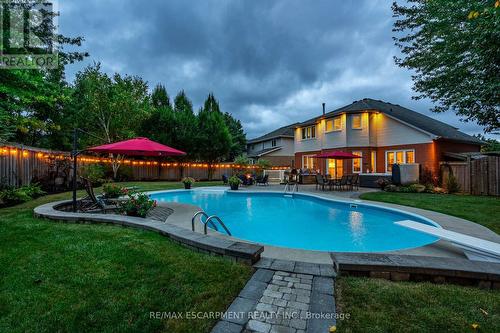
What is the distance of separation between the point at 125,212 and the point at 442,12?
534 inches

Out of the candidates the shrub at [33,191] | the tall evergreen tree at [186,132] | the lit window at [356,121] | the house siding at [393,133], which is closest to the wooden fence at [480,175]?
the house siding at [393,133]

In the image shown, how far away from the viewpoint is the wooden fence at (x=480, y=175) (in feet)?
35.5

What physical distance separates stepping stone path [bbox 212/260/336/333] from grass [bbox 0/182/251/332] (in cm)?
16

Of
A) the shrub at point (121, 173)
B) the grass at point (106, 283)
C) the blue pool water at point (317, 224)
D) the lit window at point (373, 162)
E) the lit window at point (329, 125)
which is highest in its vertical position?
the lit window at point (329, 125)

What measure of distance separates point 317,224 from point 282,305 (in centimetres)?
600

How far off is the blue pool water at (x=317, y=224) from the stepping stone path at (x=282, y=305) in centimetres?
311

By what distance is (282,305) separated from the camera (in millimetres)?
2324

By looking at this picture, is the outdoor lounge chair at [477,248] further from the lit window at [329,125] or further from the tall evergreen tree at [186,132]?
the tall evergreen tree at [186,132]

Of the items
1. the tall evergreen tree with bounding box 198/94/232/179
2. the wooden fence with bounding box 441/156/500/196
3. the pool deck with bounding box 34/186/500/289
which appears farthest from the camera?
the tall evergreen tree with bounding box 198/94/232/179

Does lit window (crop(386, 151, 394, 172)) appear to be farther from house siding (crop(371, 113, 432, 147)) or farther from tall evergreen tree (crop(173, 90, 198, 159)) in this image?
tall evergreen tree (crop(173, 90, 198, 159))

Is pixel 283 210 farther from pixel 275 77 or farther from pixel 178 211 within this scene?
pixel 275 77

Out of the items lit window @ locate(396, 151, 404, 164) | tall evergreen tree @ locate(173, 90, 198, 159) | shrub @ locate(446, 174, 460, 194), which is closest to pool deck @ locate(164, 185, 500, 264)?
shrub @ locate(446, 174, 460, 194)

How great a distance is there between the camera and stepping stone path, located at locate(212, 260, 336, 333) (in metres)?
2.01

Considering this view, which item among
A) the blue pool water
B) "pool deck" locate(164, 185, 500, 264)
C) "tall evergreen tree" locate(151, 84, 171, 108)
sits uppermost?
"tall evergreen tree" locate(151, 84, 171, 108)
